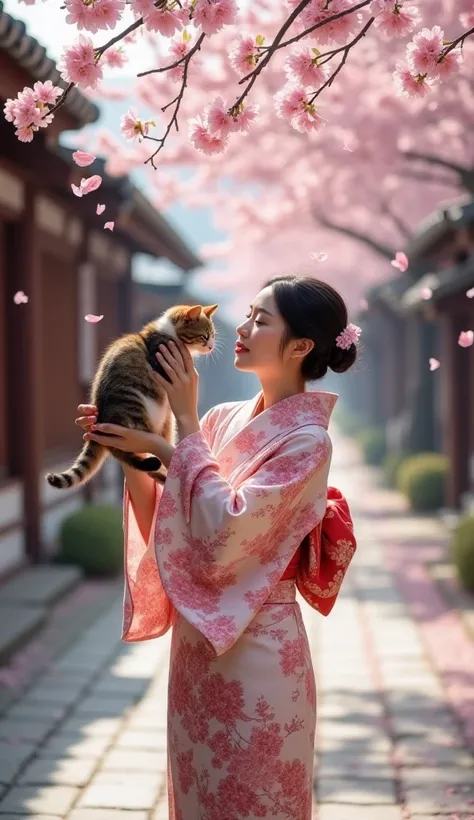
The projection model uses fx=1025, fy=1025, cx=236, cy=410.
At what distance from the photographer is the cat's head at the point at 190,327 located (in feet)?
10.2

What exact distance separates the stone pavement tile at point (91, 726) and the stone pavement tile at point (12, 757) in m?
0.35

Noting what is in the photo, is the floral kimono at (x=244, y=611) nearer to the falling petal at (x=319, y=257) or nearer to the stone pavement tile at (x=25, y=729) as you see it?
the falling petal at (x=319, y=257)

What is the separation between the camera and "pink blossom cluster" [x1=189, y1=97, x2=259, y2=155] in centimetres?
326

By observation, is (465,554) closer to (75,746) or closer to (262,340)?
(75,746)

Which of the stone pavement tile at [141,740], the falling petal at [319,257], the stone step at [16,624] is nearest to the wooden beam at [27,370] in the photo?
the stone step at [16,624]

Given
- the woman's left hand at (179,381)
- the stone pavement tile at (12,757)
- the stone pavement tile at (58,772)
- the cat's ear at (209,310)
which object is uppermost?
the cat's ear at (209,310)

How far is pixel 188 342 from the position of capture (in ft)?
10.3

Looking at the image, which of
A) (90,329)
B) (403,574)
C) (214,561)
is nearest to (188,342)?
(214,561)

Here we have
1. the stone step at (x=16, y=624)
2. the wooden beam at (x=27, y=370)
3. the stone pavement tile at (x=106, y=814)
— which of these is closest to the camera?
the stone pavement tile at (x=106, y=814)

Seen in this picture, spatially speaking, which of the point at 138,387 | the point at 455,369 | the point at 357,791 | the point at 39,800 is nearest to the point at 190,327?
the point at 138,387

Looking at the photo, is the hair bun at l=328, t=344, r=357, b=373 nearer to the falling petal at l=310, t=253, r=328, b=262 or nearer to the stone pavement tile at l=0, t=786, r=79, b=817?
the falling petal at l=310, t=253, r=328, b=262

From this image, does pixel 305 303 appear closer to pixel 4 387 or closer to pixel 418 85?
pixel 418 85

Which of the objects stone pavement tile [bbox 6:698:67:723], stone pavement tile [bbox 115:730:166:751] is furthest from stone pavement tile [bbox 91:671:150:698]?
stone pavement tile [bbox 115:730:166:751]

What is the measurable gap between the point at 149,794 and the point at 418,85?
341cm
